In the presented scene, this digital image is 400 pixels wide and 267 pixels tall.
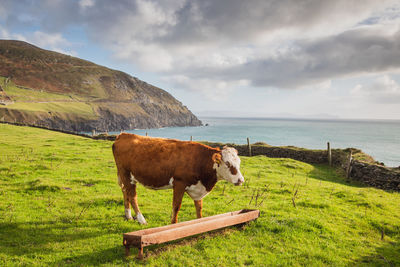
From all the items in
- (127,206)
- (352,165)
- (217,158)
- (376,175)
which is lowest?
(376,175)

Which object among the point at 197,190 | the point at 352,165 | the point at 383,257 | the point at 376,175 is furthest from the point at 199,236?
the point at 352,165

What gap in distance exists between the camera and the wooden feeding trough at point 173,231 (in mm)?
5289

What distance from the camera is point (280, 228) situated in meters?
7.61

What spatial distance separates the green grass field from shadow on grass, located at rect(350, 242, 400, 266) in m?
0.03

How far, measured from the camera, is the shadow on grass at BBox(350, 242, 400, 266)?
6.23 meters

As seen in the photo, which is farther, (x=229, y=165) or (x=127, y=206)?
(x=127, y=206)

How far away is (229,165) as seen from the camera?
6.64 meters

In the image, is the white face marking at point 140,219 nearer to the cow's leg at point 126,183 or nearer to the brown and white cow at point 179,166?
the brown and white cow at point 179,166

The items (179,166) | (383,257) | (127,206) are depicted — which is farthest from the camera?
(127,206)

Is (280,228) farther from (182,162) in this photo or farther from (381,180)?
(381,180)

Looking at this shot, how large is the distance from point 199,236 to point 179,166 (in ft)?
6.92

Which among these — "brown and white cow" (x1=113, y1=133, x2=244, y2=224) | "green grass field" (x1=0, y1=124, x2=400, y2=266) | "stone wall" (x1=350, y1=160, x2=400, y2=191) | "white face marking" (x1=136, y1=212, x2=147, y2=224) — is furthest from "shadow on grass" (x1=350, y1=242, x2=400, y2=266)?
"stone wall" (x1=350, y1=160, x2=400, y2=191)

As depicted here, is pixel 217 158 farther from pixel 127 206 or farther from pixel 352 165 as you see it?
pixel 352 165

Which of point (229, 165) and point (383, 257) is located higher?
point (229, 165)
